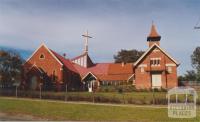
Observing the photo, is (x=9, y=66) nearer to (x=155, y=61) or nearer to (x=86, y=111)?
(x=155, y=61)

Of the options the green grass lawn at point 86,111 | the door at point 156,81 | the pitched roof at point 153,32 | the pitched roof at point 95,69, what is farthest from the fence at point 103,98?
the pitched roof at point 95,69

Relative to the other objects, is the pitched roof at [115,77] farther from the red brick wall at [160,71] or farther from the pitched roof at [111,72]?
the red brick wall at [160,71]

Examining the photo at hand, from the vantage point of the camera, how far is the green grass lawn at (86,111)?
2427cm

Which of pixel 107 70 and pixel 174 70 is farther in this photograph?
pixel 107 70

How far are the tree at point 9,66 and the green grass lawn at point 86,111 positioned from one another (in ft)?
119

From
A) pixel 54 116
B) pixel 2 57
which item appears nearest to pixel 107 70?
pixel 2 57

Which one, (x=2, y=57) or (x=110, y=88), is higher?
(x=2, y=57)

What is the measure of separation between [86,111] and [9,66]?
1722 inches

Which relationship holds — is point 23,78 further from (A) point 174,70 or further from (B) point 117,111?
→ (B) point 117,111

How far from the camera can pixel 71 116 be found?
25.2 meters

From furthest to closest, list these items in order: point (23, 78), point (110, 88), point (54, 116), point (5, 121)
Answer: point (23, 78) < point (110, 88) < point (54, 116) < point (5, 121)

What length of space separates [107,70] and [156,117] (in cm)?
4301

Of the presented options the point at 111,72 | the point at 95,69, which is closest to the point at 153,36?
the point at 111,72

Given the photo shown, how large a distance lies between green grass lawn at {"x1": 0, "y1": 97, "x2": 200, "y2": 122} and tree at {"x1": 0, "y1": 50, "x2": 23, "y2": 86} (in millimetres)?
36248
